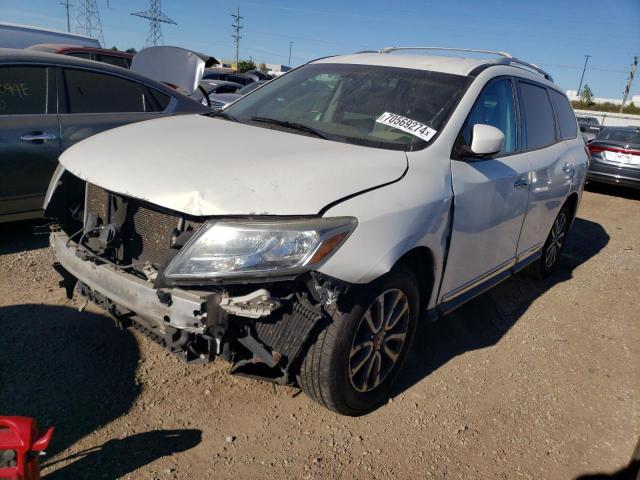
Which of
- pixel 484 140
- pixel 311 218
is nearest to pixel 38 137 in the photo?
pixel 311 218

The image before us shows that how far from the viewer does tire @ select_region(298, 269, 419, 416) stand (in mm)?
2379

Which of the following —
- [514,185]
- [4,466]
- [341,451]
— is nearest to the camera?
[4,466]

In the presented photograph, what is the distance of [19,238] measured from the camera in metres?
4.66

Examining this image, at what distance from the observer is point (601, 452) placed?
281 centimetres

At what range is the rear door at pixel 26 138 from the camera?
13.8ft

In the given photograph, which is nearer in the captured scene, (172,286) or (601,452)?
(172,286)

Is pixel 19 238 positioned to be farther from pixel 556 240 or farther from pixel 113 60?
pixel 113 60

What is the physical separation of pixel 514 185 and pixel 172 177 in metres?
2.30

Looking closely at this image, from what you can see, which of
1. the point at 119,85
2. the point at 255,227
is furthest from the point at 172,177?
the point at 119,85

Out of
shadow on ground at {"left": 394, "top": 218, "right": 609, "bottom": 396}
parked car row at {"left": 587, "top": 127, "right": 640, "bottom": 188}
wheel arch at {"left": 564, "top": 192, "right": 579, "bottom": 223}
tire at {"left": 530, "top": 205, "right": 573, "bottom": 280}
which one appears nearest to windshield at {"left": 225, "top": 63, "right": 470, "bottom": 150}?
shadow on ground at {"left": 394, "top": 218, "right": 609, "bottom": 396}

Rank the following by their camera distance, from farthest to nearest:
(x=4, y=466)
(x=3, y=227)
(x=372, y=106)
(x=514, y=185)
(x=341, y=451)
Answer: (x=3, y=227), (x=514, y=185), (x=372, y=106), (x=341, y=451), (x=4, y=466)

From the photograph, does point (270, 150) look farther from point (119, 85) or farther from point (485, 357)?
point (119, 85)

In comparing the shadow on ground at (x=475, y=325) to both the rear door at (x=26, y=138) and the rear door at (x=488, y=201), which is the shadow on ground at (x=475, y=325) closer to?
the rear door at (x=488, y=201)

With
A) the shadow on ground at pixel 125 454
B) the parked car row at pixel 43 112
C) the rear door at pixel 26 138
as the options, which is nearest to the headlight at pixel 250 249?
the shadow on ground at pixel 125 454
